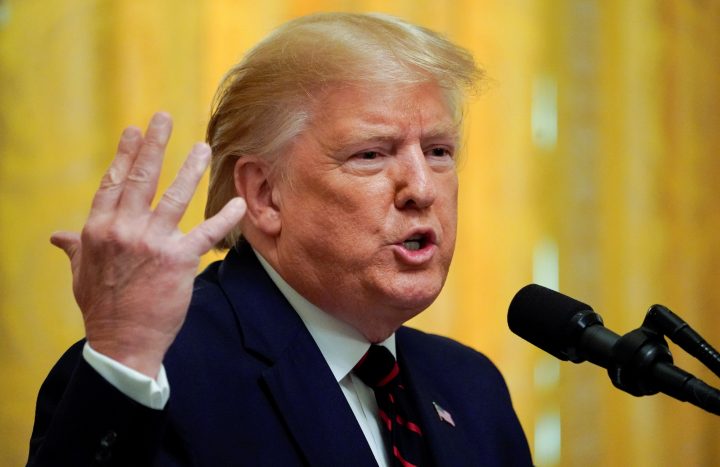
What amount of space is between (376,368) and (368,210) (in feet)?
1.13

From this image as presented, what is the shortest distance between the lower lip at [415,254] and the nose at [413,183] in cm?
8

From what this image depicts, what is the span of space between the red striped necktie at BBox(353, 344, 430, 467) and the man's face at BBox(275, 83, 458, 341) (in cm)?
6

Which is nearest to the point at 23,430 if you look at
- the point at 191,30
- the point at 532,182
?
the point at 191,30

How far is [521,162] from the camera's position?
3314 mm

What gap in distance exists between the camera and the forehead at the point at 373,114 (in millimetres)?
2008

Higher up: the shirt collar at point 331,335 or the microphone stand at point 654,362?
the microphone stand at point 654,362

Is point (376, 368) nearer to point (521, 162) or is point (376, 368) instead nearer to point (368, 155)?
point (368, 155)

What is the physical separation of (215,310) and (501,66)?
5.36 feet

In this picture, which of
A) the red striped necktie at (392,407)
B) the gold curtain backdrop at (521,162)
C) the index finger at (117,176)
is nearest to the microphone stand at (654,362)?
the red striped necktie at (392,407)

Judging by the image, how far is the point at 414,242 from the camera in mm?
2025

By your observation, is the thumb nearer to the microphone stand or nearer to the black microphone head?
the black microphone head

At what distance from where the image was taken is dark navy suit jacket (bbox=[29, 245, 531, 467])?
1452mm

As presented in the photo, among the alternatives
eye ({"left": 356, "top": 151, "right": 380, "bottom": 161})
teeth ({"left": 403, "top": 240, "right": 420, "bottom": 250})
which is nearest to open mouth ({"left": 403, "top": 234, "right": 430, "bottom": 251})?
teeth ({"left": 403, "top": 240, "right": 420, "bottom": 250})

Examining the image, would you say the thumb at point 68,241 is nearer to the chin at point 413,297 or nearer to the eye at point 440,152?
the chin at point 413,297
